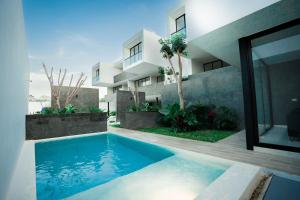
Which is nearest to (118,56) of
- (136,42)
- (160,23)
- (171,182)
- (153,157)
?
(136,42)

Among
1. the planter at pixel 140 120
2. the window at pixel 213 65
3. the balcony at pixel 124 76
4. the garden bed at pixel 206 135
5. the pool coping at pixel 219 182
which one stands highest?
the balcony at pixel 124 76

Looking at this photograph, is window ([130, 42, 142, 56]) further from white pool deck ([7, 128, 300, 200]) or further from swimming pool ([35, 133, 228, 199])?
white pool deck ([7, 128, 300, 200])

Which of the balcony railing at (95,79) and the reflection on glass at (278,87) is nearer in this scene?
the reflection on glass at (278,87)

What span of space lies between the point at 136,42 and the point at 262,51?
15.7 metres

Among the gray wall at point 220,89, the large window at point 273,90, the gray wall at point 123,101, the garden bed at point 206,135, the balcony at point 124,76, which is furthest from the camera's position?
the balcony at point 124,76

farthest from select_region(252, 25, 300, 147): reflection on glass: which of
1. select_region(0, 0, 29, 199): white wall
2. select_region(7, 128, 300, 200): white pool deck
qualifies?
select_region(0, 0, 29, 199): white wall

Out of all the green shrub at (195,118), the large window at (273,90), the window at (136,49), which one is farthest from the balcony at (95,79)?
the large window at (273,90)

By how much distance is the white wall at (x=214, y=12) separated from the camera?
3.42 m

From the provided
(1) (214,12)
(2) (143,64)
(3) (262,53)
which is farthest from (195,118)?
(2) (143,64)

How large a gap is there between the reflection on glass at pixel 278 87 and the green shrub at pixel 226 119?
3511mm

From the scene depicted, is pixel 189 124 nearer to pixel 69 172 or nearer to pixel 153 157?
pixel 153 157

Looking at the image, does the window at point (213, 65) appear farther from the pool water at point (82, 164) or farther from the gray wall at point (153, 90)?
the pool water at point (82, 164)

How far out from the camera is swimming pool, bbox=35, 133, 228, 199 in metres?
2.98

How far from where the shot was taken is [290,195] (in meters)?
2.16
